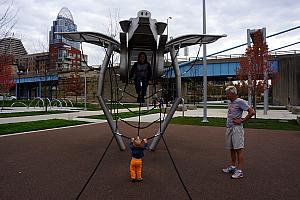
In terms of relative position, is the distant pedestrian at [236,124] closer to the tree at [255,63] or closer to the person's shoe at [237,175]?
the person's shoe at [237,175]

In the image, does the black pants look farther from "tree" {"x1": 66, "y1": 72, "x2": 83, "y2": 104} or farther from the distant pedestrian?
"tree" {"x1": 66, "y1": 72, "x2": 83, "y2": 104}

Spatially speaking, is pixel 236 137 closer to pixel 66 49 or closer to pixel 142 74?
pixel 142 74

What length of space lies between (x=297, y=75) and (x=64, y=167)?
4236 cm

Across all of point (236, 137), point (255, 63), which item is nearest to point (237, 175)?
point (236, 137)

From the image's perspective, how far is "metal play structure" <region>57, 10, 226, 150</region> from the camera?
251 inches

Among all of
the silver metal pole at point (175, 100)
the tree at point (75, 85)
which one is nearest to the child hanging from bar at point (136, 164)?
the silver metal pole at point (175, 100)

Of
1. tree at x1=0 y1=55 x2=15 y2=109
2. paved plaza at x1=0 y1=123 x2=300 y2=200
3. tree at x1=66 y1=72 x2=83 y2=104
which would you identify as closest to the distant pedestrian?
paved plaza at x1=0 y1=123 x2=300 y2=200

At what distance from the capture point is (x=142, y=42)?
6.99m

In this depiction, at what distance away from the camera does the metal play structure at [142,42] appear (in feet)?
20.9

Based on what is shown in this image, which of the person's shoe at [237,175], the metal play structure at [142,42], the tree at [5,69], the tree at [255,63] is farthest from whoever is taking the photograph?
the tree at [5,69]

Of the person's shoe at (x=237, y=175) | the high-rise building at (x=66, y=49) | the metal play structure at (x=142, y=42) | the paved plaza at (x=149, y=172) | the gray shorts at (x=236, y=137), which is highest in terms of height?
the high-rise building at (x=66, y=49)

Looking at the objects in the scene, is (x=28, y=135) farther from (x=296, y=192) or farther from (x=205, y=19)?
(x=205, y=19)

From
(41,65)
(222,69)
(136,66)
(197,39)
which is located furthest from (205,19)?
(41,65)

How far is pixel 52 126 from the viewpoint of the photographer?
1443cm
